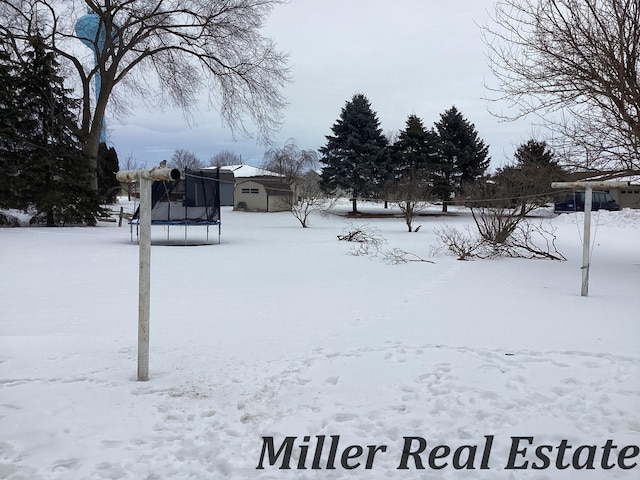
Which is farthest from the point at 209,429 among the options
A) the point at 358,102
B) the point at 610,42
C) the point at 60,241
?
the point at 358,102

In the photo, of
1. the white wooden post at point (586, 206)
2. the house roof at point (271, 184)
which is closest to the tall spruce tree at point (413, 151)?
the house roof at point (271, 184)

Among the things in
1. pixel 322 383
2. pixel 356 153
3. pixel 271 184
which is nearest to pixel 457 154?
pixel 356 153

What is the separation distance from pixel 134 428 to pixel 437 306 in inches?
172

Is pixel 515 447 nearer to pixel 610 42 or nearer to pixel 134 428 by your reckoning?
pixel 134 428

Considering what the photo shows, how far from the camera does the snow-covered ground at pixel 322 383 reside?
2758mm

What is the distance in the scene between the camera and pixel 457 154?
38.5 meters

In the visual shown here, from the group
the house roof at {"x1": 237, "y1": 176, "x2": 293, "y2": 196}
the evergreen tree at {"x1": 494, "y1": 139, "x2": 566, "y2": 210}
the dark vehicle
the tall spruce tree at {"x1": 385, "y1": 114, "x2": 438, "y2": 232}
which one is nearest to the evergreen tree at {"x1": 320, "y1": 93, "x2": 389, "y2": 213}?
the tall spruce tree at {"x1": 385, "y1": 114, "x2": 438, "y2": 232}

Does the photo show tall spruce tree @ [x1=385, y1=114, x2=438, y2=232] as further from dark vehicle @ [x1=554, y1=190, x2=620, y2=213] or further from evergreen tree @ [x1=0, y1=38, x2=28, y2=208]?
evergreen tree @ [x1=0, y1=38, x2=28, y2=208]

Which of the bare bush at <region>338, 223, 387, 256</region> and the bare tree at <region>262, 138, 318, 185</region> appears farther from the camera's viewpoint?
the bare tree at <region>262, 138, 318, 185</region>

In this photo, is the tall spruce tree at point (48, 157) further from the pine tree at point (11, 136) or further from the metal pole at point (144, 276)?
the metal pole at point (144, 276)

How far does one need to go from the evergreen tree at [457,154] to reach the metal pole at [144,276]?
35.5 metres

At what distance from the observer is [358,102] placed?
123 feet

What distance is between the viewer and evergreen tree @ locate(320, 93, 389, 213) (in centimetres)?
3612

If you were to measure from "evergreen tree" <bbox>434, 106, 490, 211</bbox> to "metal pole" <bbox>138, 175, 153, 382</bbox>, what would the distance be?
3550 cm
